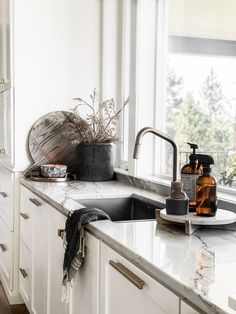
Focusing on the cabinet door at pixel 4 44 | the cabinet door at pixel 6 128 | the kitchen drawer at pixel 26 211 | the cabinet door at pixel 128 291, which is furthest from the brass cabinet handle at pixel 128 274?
the cabinet door at pixel 4 44

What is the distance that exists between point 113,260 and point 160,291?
365 mm

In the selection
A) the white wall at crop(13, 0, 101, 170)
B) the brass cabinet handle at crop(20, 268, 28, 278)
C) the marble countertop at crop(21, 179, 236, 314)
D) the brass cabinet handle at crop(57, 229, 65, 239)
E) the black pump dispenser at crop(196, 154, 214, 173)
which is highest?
the white wall at crop(13, 0, 101, 170)

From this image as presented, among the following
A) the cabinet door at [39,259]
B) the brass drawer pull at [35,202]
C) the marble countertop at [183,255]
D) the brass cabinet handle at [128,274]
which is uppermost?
the marble countertop at [183,255]

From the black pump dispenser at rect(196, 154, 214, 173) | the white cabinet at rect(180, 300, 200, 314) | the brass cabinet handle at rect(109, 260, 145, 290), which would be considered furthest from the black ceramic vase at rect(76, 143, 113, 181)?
the white cabinet at rect(180, 300, 200, 314)

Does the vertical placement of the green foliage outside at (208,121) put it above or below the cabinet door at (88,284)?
above

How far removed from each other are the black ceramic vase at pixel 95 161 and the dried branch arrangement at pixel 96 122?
6 centimetres

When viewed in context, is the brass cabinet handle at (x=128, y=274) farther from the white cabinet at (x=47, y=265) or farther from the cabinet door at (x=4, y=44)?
the cabinet door at (x=4, y=44)

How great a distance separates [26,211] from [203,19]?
1611 mm

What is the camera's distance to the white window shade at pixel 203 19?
7.58ft

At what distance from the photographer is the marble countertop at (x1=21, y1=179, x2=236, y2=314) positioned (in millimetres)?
1025

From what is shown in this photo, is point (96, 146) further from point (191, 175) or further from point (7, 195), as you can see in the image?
point (191, 175)

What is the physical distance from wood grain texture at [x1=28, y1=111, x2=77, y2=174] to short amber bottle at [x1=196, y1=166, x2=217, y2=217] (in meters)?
1.72

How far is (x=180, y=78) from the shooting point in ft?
9.04

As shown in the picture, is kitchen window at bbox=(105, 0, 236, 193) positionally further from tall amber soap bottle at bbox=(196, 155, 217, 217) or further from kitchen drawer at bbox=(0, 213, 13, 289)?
kitchen drawer at bbox=(0, 213, 13, 289)
